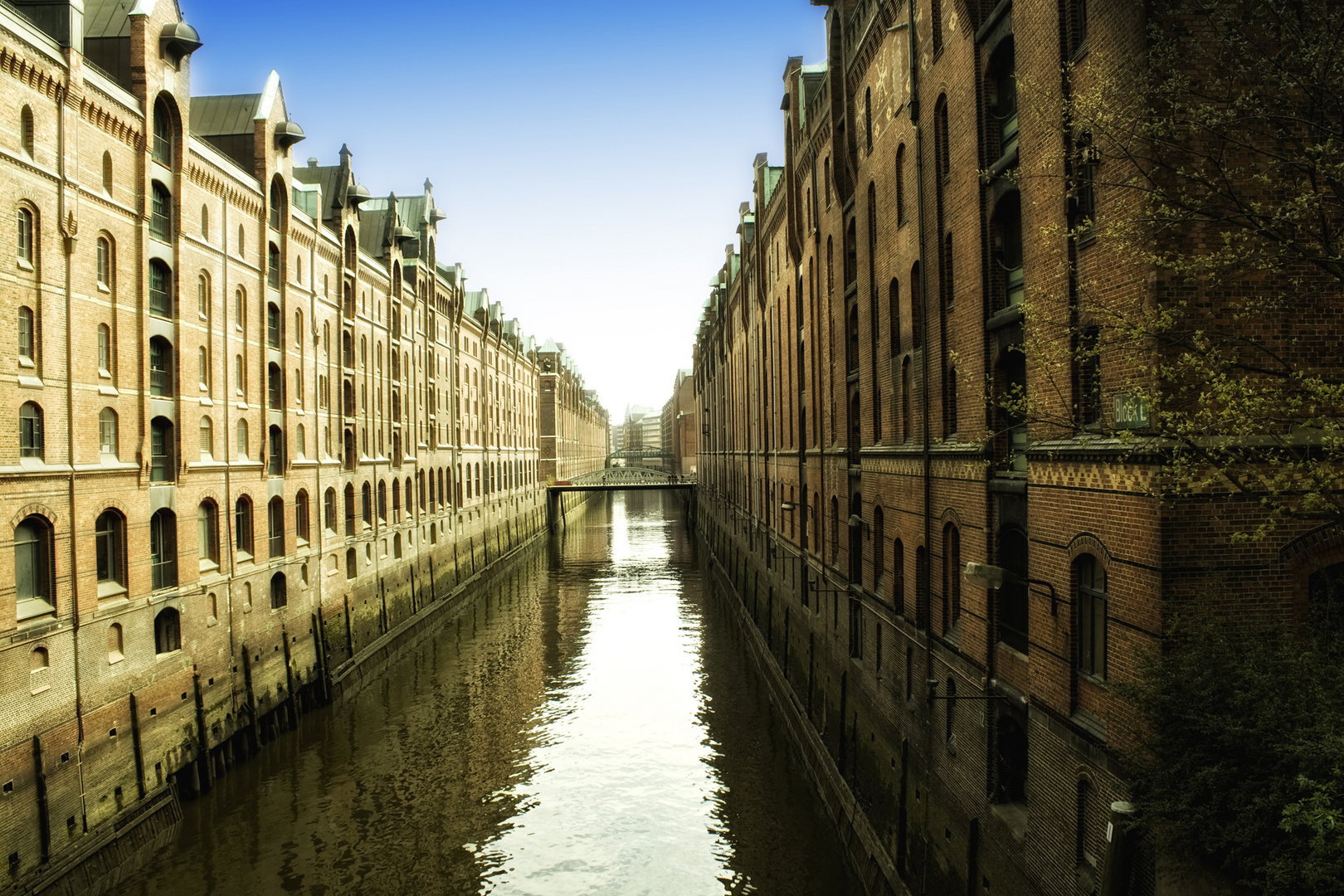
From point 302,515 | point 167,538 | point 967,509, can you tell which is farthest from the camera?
point 302,515

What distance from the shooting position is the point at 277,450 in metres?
26.2

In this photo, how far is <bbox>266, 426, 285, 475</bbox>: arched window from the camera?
85.0ft

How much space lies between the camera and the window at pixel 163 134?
19.5 meters

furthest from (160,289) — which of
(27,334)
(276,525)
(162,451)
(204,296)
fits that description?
(276,525)

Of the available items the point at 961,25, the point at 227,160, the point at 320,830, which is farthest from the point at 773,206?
the point at 320,830

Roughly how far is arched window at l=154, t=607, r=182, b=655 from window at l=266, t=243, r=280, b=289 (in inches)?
438

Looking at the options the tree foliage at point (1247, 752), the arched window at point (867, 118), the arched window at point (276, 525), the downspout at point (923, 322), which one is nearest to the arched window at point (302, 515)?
the arched window at point (276, 525)

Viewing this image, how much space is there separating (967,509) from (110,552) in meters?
16.7

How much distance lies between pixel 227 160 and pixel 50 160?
7.60 meters

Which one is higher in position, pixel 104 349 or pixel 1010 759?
pixel 104 349

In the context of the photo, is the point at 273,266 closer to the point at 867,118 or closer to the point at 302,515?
the point at 302,515

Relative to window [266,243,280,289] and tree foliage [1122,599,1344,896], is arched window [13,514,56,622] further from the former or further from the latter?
tree foliage [1122,599,1344,896]

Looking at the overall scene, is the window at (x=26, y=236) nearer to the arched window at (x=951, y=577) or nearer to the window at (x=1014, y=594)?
the arched window at (x=951, y=577)

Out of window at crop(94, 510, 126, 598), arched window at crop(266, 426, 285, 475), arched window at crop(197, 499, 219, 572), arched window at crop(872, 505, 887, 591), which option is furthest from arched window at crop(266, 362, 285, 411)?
arched window at crop(872, 505, 887, 591)
